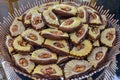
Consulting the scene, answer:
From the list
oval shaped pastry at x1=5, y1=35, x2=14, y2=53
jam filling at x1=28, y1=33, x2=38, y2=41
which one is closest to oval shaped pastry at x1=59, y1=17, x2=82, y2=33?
jam filling at x1=28, y1=33, x2=38, y2=41

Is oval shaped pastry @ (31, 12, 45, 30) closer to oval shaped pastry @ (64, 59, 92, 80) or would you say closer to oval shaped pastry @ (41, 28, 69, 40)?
oval shaped pastry @ (41, 28, 69, 40)

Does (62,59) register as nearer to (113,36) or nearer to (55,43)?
(55,43)

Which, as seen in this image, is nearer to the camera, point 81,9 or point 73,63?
point 73,63

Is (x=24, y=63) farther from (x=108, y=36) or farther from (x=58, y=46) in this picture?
(x=108, y=36)

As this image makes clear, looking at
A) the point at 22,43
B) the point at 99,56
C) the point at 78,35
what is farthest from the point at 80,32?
the point at 22,43

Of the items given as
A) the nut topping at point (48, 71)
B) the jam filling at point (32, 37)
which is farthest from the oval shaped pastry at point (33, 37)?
the nut topping at point (48, 71)

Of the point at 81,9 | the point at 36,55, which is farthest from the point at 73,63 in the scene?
the point at 81,9
